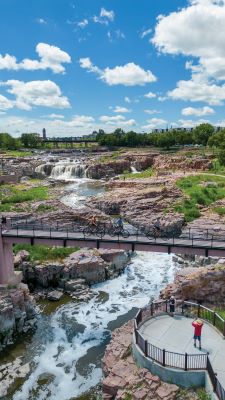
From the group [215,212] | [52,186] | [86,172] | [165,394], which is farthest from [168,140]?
[165,394]

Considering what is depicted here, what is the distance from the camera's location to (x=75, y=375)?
2511cm

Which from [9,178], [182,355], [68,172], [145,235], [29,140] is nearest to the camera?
[182,355]

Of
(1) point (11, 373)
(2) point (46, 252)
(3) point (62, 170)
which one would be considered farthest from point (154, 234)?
(3) point (62, 170)

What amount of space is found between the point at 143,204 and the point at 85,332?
31.5 metres

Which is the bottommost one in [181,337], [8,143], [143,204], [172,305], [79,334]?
[79,334]

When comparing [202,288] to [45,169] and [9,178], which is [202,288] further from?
[45,169]

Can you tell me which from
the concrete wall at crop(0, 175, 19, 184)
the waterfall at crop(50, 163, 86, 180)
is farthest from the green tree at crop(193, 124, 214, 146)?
the concrete wall at crop(0, 175, 19, 184)

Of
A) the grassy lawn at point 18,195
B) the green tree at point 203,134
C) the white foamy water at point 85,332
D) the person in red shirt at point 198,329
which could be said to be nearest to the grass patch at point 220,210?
the white foamy water at point 85,332

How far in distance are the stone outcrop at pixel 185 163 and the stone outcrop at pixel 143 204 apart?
22626 mm

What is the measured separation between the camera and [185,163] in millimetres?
93625

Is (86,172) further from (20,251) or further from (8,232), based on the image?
(8,232)

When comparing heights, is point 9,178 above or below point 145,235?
below

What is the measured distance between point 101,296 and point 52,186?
176ft

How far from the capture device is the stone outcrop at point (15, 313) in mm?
28406
